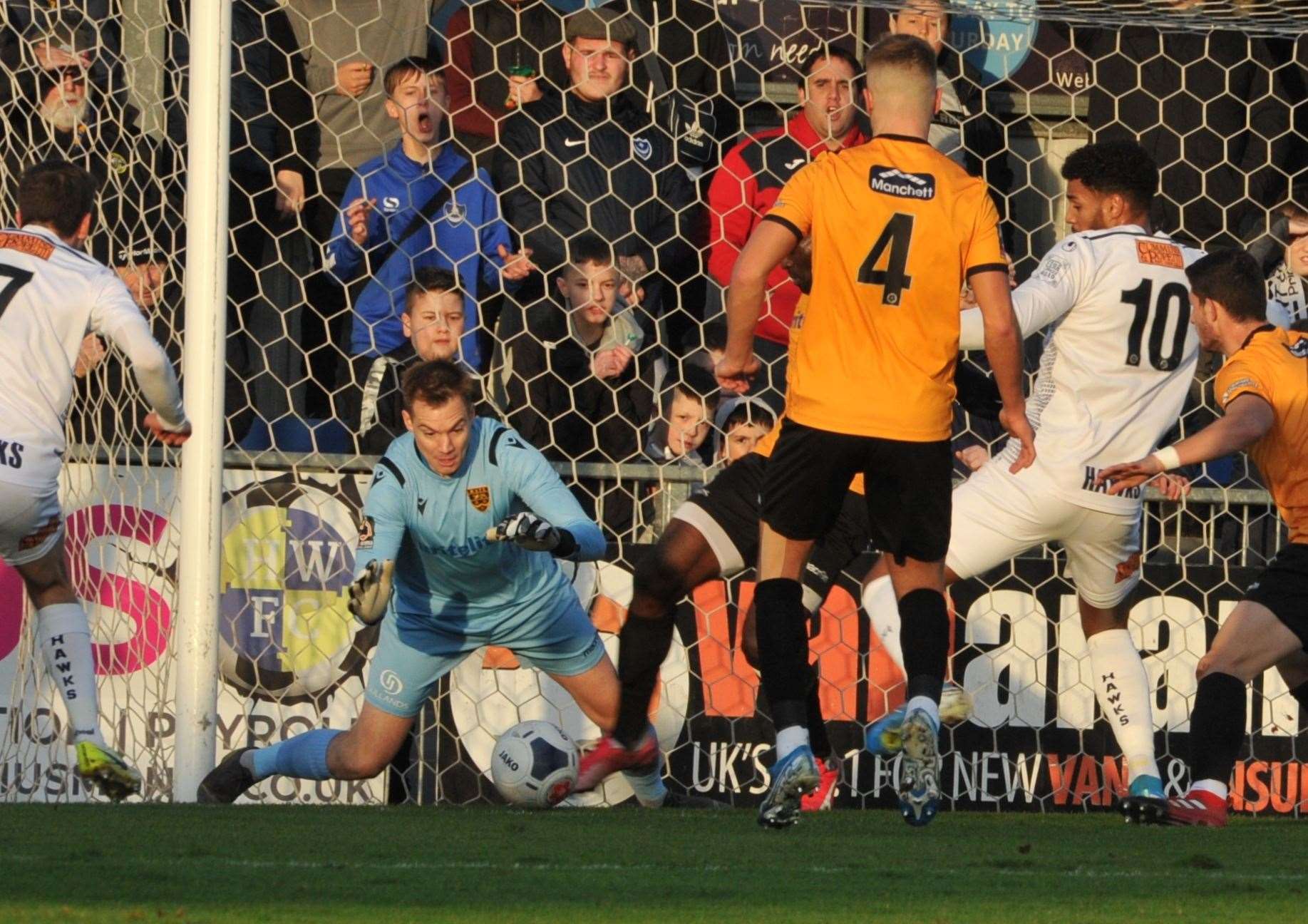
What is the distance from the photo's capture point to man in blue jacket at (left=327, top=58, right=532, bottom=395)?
8031 millimetres

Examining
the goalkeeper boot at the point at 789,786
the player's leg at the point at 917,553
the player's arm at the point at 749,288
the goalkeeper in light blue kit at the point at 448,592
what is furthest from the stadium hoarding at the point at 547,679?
the player's arm at the point at 749,288

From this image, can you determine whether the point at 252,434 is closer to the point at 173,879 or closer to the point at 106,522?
the point at 106,522

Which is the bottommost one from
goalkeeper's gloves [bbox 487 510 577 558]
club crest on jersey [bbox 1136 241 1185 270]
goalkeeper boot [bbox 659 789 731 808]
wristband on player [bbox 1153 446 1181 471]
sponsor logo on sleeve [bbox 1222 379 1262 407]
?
goalkeeper boot [bbox 659 789 731 808]

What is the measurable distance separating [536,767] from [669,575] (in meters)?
0.77

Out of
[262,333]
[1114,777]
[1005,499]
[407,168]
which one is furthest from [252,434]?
[1114,777]

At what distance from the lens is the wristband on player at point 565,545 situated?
5.83 meters

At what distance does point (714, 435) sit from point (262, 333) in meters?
1.79

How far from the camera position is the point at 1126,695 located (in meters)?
6.42

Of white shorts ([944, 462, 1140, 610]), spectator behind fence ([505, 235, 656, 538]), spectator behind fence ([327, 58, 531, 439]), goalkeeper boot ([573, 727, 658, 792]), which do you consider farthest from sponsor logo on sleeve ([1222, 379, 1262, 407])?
spectator behind fence ([327, 58, 531, 439])

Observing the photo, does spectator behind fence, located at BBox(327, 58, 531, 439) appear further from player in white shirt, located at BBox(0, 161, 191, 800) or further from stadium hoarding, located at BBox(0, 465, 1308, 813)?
player in white shirt, located at BBox(0, 161, 191, 800)

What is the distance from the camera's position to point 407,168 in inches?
321

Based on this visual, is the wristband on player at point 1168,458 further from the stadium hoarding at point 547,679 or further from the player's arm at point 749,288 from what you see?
the stadium hoarding at point 547,679

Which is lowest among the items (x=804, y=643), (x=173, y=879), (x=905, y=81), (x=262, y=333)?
(x=173, y=879)

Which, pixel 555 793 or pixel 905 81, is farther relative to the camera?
pixel 555 793
